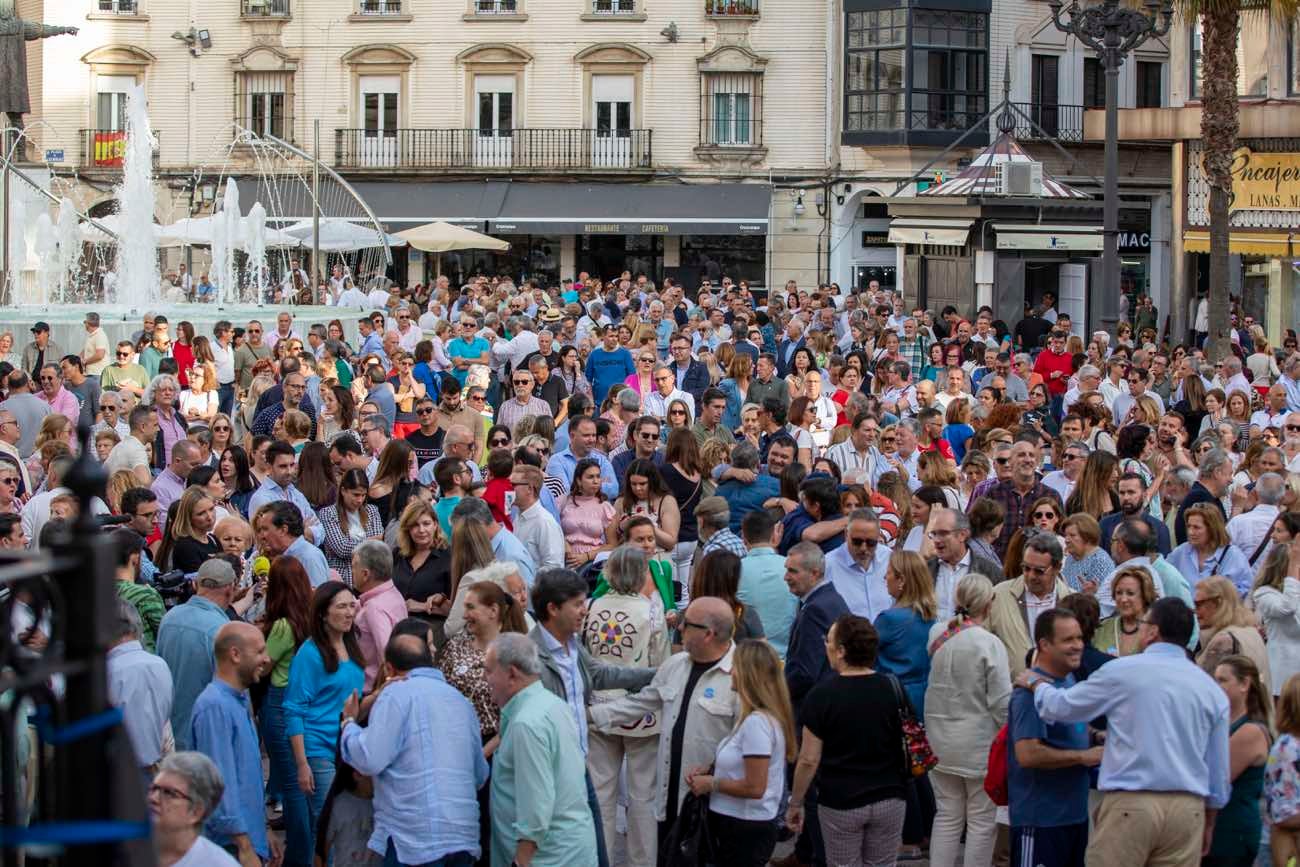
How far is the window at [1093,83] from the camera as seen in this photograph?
4384 cm

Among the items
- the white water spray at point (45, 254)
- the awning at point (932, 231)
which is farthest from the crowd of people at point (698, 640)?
the white water spray at point (45, 254)

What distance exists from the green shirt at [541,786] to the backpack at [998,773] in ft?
6.10

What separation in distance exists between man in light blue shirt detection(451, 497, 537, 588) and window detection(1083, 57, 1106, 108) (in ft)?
119

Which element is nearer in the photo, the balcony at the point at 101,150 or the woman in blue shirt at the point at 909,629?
the woman in blue shirt at the point at 909,629

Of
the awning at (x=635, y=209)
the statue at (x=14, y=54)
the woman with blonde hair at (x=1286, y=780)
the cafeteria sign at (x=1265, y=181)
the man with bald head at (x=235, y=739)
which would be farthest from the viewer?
the awning at (x=635, y=209)

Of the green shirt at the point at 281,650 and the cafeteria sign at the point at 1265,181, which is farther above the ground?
the cafeteria sign at the point at 1265,181

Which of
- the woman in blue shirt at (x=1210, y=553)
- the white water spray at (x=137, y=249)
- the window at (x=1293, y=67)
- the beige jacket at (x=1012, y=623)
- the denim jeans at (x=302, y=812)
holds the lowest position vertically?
the denim jeans at (x=302, y=812)

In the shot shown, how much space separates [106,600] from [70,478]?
0.20 meters

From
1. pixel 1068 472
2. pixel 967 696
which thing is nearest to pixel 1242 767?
pixel 967 696

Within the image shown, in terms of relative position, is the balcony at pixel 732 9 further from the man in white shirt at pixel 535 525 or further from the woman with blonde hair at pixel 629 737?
the woman with blonde hair at pixel 629 737

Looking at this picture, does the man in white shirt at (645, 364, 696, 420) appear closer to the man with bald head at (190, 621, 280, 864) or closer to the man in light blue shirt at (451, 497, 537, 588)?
the man in light blue shirt at (451, 497, 537, 588)

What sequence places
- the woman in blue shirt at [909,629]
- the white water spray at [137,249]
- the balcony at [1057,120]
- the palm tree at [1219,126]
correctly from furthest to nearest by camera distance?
the balcony at [1057,120]
the white water spray at [137,249]
the palm tree at [1219,126]
the woman in blue shirt at [909,629]

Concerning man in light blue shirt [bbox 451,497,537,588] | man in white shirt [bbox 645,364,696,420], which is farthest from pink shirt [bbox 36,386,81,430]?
man in light blue shirt [bbox 451,497,537,588]

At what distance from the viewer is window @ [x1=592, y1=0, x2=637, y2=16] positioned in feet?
149
